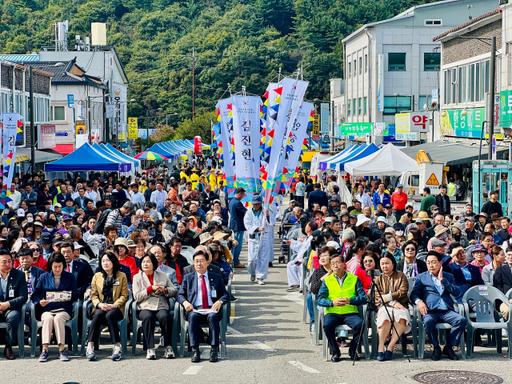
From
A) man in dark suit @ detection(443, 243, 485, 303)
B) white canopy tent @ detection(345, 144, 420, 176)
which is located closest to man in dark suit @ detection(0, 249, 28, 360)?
man in dark suit @ detection(443, 243, 485, 303)

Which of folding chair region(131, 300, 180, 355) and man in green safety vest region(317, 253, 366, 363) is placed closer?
man in green safety vest region(317, 253, 366, 363)

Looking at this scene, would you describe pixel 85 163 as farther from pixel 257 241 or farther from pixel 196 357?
pixel 196 357

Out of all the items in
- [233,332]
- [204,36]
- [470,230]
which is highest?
[204,36]

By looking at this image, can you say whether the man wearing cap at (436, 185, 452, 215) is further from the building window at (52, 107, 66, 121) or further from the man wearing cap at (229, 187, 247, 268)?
the building window at (52, 107, 66, 121)

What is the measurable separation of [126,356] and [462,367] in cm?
421

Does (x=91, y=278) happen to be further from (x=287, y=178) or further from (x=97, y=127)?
(x=97, y=127)

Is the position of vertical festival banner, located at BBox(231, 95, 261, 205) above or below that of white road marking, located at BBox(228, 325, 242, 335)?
above

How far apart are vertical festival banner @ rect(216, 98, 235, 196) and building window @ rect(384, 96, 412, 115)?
35264mm

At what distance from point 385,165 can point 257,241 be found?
942cm

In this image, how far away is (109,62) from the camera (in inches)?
3214

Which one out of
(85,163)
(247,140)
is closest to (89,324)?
(247,140)

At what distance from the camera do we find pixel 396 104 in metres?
55.8

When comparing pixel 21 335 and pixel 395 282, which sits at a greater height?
pixel 395 282

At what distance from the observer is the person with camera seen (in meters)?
10.1
